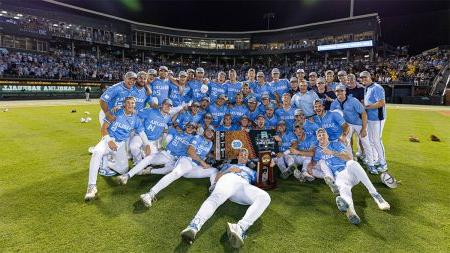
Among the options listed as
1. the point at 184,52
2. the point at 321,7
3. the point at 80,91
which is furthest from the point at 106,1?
the point at 321,7

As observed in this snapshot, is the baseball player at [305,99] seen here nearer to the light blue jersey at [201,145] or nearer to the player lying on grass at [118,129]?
the light blue jersey at [201,145]

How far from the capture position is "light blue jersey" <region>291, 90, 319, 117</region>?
27.8ft

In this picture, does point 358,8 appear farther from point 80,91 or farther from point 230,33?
point 80,91

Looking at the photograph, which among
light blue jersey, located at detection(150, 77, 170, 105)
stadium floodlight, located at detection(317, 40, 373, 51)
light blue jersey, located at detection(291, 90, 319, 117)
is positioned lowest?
light blue jersey, located at detection(291, 90, 319, 117)

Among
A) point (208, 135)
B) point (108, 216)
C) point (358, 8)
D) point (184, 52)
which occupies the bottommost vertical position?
point (108, 216)

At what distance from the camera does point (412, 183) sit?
6898 mm

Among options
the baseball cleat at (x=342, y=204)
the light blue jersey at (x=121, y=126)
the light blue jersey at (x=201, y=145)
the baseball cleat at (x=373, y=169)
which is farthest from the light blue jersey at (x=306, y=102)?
the light blue jersey at (x=121, y=126)

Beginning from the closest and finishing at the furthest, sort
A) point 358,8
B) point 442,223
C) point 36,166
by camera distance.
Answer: point 442,223 → point 36,166 → point 358,8

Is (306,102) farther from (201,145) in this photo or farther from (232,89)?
(201,145)

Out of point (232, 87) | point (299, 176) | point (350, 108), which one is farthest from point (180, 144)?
point (350, 108)

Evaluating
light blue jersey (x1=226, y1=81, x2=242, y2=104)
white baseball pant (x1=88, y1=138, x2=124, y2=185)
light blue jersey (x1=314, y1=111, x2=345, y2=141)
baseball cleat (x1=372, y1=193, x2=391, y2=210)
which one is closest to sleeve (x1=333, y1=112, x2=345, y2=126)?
light blue jersey (x1=314, y1=111, x2=345, y2=141)

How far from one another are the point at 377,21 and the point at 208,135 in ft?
195

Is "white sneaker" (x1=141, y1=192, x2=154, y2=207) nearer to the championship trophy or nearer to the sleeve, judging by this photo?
the championship trophy

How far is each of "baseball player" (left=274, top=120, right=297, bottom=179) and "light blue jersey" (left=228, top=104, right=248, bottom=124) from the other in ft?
4.34
